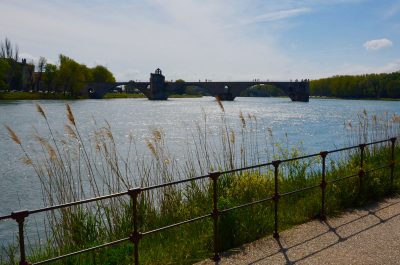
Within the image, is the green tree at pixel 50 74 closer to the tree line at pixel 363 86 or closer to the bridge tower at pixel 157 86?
the bridge tower at pixel 157 86

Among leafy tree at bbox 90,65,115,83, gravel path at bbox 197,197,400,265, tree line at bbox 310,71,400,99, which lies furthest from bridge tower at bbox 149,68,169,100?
gravel path at bbox 197,197,400,265

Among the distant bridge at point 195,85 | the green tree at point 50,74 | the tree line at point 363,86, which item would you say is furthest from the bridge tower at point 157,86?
the tree line at point 363,86

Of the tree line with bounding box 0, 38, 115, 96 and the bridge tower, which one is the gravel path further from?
the bridge tower

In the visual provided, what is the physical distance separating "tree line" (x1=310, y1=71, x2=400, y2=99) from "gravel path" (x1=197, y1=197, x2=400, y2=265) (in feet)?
398

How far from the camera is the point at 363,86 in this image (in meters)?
129

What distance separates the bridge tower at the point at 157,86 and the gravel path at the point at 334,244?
103m

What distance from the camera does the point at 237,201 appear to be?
7.64 m

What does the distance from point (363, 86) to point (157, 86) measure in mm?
62155

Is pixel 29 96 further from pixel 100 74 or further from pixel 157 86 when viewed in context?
pixel 157 86

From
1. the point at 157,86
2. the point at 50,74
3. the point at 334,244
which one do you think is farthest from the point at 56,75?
the point at 334,244

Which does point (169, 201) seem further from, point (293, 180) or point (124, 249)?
point (293, 180)

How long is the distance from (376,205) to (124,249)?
15.4 feet

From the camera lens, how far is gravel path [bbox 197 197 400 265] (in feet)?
17.5

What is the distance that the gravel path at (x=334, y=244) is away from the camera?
17.5 feet
